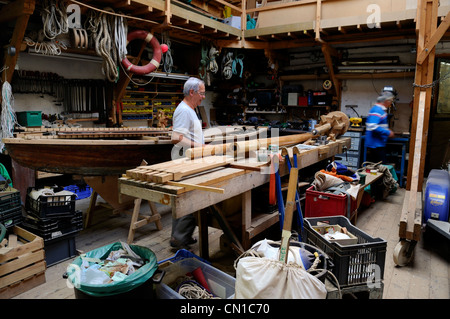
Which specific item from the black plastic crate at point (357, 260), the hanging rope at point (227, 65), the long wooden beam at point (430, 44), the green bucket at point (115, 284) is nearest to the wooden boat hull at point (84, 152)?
the green bucket at point (115, 284)

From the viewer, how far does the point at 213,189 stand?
1.80m

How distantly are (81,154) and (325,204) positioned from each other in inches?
109

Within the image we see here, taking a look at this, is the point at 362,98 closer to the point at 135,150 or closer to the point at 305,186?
the point at 305,186

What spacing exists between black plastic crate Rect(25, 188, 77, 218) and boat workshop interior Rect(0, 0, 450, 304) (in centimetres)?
1

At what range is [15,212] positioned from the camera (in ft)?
9.86

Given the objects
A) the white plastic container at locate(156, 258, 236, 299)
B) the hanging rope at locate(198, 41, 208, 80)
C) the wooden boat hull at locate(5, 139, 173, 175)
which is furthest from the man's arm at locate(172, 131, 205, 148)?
the hanging rope at locate(198, 41, 208, 80)

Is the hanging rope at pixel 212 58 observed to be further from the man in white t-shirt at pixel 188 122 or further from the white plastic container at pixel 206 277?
the white plastic container at pixel 206 277

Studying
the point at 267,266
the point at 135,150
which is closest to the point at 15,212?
the point at 135,150

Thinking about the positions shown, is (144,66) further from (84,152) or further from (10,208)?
(10,208)

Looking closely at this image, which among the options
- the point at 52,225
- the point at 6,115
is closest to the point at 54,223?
the point at 52,225

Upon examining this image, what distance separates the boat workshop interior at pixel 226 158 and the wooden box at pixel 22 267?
0.04 ft

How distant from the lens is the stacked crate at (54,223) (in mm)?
3037

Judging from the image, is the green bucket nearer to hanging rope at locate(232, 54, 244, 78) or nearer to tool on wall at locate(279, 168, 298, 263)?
tool on wall at locate(279, 168, 298, 263)
